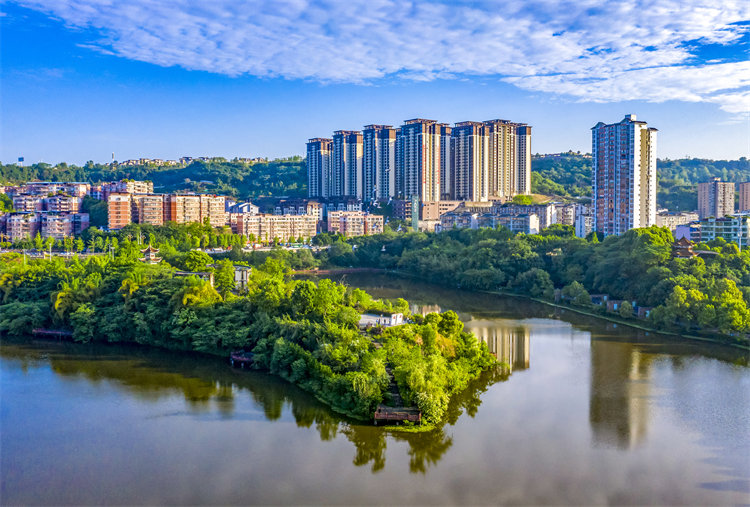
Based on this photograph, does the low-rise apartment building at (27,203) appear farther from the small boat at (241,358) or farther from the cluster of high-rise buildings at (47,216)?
the small boat at (241,358)

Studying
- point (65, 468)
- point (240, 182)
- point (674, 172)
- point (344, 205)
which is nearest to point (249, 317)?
point (65, 468)

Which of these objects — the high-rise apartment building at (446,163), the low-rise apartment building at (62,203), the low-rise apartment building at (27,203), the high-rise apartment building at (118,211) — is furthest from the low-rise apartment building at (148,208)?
the high-rise apartment building at (446,163)

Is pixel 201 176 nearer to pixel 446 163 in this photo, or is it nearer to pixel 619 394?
pixel 446 163

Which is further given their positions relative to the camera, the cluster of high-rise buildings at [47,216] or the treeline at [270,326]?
the cluster of high-rise buildings at [47,216]

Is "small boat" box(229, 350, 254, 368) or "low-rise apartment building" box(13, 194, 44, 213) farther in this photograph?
"low-rise apartment building" box(13, 194, 44, 213)

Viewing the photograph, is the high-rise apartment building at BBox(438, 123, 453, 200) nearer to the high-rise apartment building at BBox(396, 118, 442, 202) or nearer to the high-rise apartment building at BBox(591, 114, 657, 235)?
the high-rise apartment building at BBox(396, 118, 442, 202)

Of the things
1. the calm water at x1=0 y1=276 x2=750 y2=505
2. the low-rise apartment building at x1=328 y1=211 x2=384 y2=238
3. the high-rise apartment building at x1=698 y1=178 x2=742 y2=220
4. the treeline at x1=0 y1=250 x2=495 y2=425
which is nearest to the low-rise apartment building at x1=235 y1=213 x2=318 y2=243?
the low-rise apartment building at x1=328 y1=211 x2=384 y2=238
